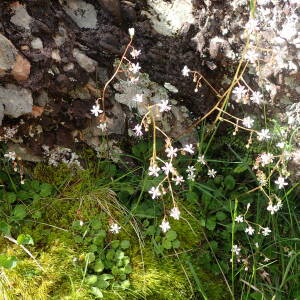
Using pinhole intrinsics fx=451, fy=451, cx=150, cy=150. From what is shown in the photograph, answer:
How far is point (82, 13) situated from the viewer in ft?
8.96

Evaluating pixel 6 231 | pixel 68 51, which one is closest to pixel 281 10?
pixel 68 51

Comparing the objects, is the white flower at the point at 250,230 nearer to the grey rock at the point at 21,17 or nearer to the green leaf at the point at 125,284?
the green leaf at the point at 125,284

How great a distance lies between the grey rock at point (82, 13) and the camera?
2.72 metres

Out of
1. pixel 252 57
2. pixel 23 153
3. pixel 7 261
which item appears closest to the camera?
pixel 252 57

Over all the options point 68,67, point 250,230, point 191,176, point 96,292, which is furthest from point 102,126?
point 250,230


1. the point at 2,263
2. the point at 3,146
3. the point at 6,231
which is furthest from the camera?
the point at 3,146

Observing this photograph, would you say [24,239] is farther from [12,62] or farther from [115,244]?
[12,62]

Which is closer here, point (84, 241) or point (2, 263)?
point (2, 263)

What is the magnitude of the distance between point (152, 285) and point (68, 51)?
1.51 metres

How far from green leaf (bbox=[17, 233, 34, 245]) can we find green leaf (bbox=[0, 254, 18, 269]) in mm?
123

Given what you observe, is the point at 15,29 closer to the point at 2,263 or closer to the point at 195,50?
the point at 195,50

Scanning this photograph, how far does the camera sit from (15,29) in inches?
100

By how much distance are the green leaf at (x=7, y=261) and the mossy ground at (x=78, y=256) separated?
0.14 metres

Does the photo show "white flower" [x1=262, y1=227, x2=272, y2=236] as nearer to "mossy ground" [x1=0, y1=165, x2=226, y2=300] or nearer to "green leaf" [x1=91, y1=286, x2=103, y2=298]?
"mossy ground" [x1=0, y1=165, x2=226, y2=300]
